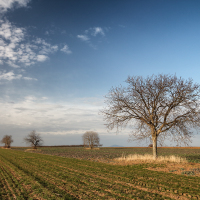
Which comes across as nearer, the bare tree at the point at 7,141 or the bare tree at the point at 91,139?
the bare tree at the point at 91,139

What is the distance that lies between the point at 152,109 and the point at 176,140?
4615 millimetres

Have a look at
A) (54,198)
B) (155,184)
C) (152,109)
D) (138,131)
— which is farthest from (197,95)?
(54,198)

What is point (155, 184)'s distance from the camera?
11.1m

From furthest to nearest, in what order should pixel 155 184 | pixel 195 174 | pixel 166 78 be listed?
pixel 166 78
pixel 195 174
pixel 155 184

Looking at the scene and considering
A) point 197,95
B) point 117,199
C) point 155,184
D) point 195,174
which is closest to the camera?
point 117,199

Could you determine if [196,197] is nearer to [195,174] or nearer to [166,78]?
[195,174]

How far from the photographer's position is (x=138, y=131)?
23.4 meters

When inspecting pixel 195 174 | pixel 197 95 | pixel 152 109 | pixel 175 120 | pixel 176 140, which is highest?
pixel 197 95

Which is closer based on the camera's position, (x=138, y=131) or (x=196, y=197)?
(x=196, y=197)

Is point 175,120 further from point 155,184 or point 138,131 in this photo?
point 155,184

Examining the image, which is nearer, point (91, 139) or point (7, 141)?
point (91, 139)

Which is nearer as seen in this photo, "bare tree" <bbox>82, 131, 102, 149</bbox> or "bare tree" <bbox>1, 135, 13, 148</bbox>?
"bare tree" <bbox>82, 131, 102, 149</bbox>

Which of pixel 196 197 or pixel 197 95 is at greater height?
pixel 197 95

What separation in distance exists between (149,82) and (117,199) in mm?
17399
